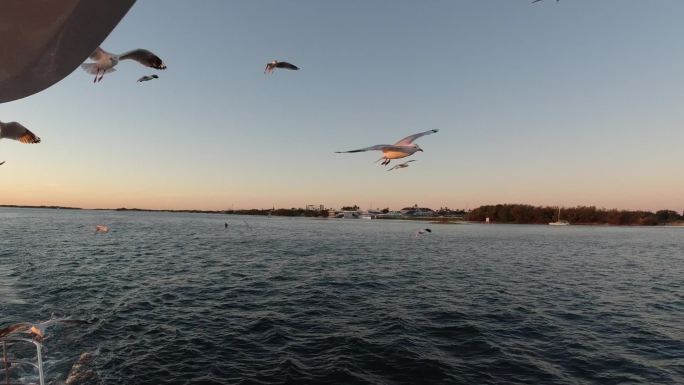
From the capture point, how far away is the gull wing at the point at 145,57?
5.57 m

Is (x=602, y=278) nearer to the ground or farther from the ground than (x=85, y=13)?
nearer to the ground

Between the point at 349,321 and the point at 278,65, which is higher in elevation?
the point at 278,65

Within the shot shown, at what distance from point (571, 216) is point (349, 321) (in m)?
177

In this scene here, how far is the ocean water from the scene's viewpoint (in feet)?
37.4

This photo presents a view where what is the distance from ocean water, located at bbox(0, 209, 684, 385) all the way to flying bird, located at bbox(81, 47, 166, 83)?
26.0ft

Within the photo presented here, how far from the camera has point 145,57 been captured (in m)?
5.71

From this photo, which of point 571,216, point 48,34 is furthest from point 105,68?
point 571,216

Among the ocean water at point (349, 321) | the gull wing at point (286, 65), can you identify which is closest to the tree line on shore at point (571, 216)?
the ocean water at point (349, 321)

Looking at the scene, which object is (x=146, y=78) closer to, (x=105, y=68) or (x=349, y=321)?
(x=105, y=68)

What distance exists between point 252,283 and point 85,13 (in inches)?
918

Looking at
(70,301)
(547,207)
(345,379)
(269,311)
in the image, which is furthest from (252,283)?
(547,207)

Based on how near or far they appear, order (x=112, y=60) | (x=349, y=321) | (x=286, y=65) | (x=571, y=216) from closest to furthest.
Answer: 1. (x=112, y=60)
2. (x=286, y=65)
3. (x=349, y=321)
4. (x=571, y=216)

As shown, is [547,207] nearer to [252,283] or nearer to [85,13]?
[252,283]

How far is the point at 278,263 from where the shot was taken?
31.9m
